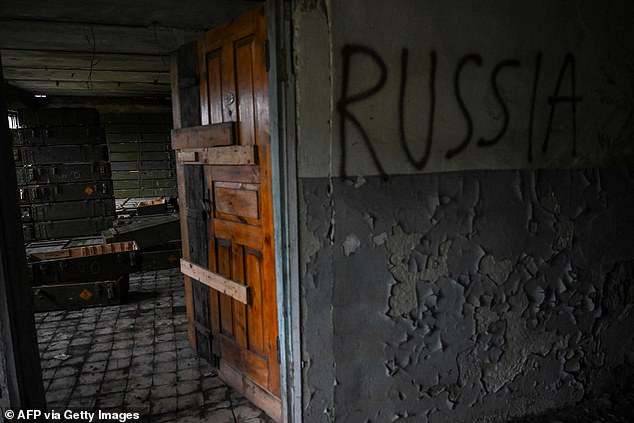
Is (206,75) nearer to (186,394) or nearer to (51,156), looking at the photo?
(186,394)

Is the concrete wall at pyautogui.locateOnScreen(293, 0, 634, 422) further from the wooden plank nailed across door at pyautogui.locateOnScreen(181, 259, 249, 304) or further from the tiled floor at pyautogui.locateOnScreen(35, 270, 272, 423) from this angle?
the tiled floor at pyautogui.locateOnScreen(35, 270, 272, 423)

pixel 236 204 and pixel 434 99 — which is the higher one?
pixel 434 99

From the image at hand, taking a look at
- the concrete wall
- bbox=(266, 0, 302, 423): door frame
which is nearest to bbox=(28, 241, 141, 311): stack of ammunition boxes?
bbox=(266, 0, 302, 423): door frame

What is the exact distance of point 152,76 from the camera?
6.77m

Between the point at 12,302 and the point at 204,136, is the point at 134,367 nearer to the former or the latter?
the point at 12,302

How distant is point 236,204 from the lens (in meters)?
2.79

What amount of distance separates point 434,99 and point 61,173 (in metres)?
7.41

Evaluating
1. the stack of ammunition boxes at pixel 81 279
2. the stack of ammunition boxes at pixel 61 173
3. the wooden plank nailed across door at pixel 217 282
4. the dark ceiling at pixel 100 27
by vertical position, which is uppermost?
the dark ceiling at pixel 100 27

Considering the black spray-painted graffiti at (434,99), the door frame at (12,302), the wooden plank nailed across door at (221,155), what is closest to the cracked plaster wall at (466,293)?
the black spray-painted graffiti at (434,99)

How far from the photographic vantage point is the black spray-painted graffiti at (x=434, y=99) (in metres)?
2.11

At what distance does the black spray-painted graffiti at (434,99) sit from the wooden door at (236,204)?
1.66 ft

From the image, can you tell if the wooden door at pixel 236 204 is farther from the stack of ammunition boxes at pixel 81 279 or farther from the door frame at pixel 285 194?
the stack of ammunition boxes at pixel 81 279

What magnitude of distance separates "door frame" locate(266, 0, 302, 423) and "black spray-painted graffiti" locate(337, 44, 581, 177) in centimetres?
26

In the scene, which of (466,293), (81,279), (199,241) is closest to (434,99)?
(466,293)
